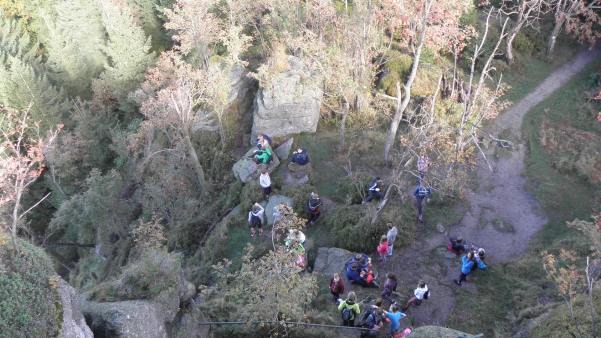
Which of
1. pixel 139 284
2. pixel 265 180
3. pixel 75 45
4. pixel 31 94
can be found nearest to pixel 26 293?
pixel 139 284

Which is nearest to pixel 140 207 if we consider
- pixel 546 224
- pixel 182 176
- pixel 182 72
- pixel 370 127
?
pixel 182 176

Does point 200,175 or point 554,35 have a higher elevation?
point 554,35

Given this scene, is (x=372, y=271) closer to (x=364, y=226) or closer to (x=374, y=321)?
(x=364, y=226)

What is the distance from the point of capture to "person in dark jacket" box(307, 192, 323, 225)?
16.3m

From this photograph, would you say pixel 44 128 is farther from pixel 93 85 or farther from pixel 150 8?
pixel 150 8

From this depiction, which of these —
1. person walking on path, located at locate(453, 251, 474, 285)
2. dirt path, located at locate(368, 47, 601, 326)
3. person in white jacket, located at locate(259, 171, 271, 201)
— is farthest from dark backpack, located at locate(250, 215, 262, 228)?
person walking on path, located at locate(453, 251, 474, 285)

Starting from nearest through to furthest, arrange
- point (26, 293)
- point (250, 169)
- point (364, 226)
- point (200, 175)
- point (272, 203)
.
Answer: point (26, 293) < point (364, 226) < point (272, 203) < point (250, 169) < point (200, 175)

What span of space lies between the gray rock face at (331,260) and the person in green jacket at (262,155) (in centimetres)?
619

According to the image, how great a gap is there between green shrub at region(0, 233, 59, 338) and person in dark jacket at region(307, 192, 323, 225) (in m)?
9.96

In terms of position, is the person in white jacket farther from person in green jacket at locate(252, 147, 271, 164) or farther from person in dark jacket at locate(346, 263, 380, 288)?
person in dark jacket at locate(346, 263, 380, 288)

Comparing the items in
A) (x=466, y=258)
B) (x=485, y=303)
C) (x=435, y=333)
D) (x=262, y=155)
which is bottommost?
(x=485, y=303)

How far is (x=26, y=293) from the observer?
7539 millimetres

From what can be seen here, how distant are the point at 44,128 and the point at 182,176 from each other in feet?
48.5

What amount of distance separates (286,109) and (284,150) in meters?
2.35
